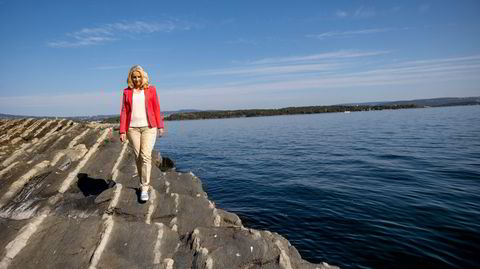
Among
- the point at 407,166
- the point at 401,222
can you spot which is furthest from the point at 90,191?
the point at 407,166

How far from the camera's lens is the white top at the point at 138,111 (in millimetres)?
7629

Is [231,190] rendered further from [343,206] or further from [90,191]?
[90,191]

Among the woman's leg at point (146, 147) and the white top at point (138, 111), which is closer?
the white top at point (138, 111)

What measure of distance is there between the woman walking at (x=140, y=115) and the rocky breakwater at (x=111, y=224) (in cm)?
110

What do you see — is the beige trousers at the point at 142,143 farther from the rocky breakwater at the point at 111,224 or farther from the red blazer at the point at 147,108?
the rocky breakwater at the point at 111,224

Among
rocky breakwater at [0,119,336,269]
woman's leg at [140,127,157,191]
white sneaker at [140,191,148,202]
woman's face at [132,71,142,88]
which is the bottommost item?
rocky breakwater at [0,119,336,269]

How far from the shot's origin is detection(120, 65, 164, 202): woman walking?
7.62 metres

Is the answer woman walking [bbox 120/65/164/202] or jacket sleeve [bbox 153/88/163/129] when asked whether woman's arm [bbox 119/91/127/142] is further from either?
jacket sleeve [bbox 153/88/163/129]

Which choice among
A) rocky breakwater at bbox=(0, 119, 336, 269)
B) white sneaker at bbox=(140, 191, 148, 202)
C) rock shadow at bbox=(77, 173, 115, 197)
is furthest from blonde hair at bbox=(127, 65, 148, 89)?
rock shadow at bbox=(77, 173, 115, 197)

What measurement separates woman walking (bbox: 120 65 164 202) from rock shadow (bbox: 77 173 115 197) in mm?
2312

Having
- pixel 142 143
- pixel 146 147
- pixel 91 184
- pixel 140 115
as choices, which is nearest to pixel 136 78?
pixel 140 115

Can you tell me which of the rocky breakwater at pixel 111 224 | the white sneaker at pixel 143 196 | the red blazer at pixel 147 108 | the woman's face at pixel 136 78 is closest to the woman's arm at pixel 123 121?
the red blazer at pixel 147 108

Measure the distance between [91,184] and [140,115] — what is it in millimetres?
3960

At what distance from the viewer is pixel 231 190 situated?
655 inches
